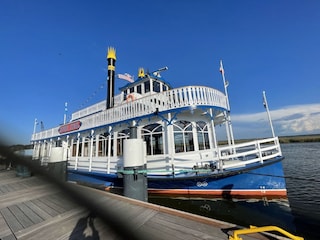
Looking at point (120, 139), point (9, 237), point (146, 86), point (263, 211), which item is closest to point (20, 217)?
point (9, 237)

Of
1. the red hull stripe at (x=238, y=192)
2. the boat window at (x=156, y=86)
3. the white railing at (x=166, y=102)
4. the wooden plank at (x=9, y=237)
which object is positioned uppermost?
the boat window at (x=156, y=86)

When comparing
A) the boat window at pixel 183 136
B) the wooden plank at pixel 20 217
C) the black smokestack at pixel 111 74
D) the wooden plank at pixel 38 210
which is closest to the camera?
the wooden plank at pixel 20 217

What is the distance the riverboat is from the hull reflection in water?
28 cm

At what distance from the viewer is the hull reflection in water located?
559 centimetres

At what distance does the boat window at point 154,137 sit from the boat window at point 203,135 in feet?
6.60

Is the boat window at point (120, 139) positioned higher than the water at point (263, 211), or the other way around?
the boat window at point (120, 139)

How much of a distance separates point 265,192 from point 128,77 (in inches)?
462

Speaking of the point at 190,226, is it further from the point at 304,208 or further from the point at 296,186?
the point at 296,186

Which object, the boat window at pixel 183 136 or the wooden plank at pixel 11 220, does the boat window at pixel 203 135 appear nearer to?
the boat window at pixel 183 136

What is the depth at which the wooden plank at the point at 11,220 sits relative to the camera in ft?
11.2

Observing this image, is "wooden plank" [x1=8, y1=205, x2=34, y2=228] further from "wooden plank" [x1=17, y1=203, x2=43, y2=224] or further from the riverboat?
the riverboat

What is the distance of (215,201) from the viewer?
6742 millimetres

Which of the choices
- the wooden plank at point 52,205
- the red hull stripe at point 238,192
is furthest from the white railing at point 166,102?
the wooden plank at point 52,205

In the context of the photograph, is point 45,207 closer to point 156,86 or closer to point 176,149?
point 176,149
